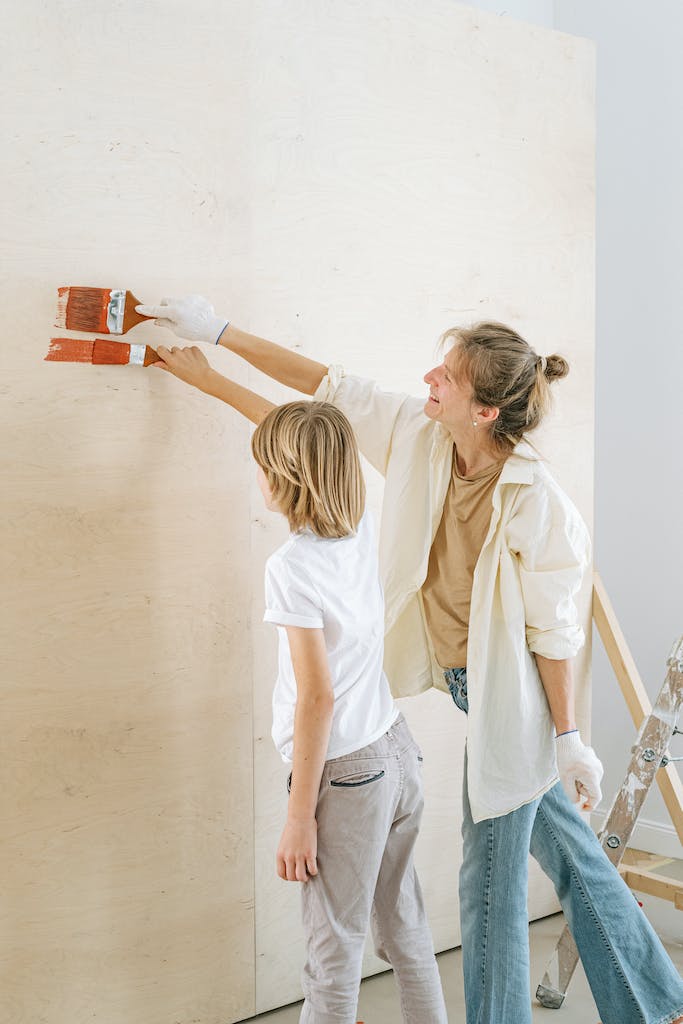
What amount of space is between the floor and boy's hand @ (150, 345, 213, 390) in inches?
50.5

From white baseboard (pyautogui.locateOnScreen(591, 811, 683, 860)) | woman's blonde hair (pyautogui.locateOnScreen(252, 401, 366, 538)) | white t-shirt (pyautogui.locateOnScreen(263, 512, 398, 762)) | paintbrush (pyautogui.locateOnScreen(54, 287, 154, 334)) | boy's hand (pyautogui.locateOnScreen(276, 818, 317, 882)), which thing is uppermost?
paintbrush (pyautogui.locateOnScreen(54, 287, 154, 334))

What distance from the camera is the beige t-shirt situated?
1858 mm

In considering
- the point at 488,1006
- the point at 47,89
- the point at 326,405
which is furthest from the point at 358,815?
the point at 47,89

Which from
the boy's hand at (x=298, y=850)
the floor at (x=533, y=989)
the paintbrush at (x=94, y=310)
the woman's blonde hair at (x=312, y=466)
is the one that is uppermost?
the paintbrush at (x=94, y=310)

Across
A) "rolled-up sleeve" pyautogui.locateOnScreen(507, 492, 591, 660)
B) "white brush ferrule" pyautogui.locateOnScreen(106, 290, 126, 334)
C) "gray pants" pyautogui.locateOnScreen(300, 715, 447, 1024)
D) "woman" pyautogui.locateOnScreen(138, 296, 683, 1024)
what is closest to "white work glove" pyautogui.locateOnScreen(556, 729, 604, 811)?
"woman" pyautogui.locateOnScreen(138, 296, 683, 1024)

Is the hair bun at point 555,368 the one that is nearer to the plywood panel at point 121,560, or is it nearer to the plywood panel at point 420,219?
the plywood panel at point 420,219

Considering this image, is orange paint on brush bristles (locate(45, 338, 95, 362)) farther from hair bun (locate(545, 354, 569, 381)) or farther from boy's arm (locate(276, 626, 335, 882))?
hair bun (locate(545, 354, 569, 381))

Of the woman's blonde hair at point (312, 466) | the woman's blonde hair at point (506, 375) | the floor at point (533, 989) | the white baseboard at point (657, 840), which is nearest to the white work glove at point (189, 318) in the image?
the woman's blonde hair at point (312, 466)

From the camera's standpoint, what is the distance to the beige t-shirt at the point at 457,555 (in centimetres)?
186

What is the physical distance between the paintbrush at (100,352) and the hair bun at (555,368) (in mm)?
703

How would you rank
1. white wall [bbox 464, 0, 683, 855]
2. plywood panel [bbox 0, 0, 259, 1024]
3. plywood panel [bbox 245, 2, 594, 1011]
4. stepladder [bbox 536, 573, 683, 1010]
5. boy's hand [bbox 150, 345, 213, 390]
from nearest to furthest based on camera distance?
plywood panel [bbox 0, 0, 259, 1024], boy's hand [bbox 150, 345, 213, 390], plywood panel [bbox 245, 2, 594, 1011], stepladder [bbox 536, 573, 683, 1010], white wall [bbox 464, 0, 683, 855]

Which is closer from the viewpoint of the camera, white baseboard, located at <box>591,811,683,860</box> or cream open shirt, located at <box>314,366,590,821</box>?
cream open shirt, located at <box>314,366,590,821</box>

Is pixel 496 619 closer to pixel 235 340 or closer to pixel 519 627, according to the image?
pixel 519 627

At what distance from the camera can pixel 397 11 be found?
215 cm
